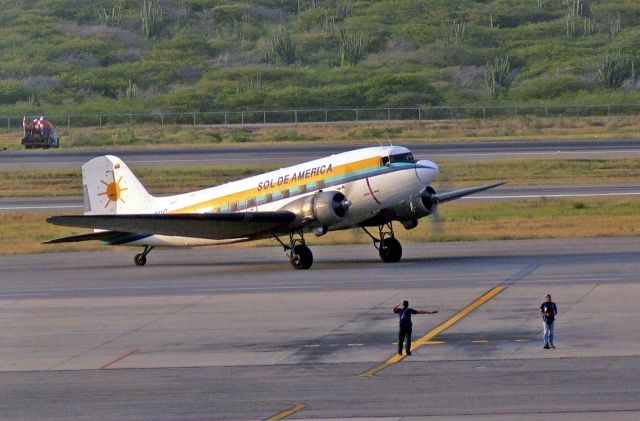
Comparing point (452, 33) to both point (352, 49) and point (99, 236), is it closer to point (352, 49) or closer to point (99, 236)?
point (352, 49)

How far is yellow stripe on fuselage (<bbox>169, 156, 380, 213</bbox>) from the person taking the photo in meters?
41.1

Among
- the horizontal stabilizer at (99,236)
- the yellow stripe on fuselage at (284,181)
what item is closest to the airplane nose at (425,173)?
the yellow stripe on fuselage at (284,181)

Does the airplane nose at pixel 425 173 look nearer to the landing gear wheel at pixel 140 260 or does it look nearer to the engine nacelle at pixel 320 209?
the engine nacelle at pixel 320 209

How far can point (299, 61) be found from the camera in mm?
146000

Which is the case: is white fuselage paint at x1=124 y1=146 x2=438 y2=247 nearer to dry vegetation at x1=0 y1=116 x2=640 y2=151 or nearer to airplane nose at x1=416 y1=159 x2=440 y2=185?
airplane nose at x1=416 y1=159 x2=440 y2=185

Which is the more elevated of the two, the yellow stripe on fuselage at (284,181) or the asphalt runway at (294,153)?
the yellow stripe on fuselage at (284,181)

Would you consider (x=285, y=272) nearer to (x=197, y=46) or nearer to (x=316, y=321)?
(x=316, y=321)

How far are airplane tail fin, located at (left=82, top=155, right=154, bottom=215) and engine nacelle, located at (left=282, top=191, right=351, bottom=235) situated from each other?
22.4ft

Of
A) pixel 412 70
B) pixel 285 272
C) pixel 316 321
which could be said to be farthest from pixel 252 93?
pixel 316 321

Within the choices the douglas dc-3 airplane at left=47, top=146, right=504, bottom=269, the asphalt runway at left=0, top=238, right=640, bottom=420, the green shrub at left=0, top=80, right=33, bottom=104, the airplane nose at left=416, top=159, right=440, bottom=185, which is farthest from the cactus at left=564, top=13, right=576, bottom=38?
the airplane nose at left=416, top=159, right=440, bottom=185

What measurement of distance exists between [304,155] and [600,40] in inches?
2876

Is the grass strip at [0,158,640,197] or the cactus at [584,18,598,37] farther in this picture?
the cactus at [584,18,598,37]

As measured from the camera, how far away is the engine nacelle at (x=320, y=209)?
133ft

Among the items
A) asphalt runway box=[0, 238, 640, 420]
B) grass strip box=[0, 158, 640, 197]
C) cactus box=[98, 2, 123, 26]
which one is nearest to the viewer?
asphalt runway box=[0, 238, 640, 420]
